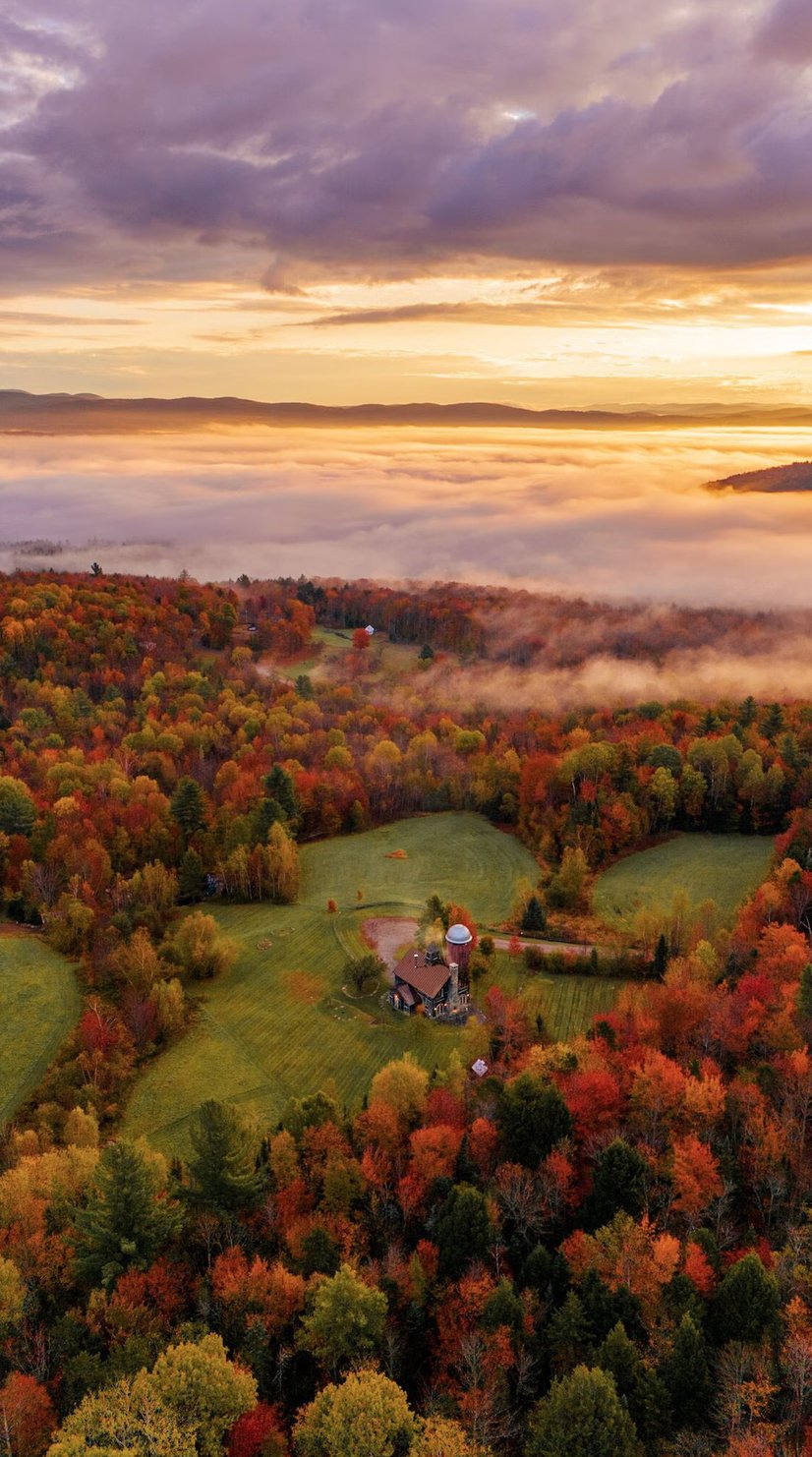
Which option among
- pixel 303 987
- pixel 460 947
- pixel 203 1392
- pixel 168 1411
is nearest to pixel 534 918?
pixel 460 947

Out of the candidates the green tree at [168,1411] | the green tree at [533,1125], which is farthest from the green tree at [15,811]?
the green tree at [168,1411]

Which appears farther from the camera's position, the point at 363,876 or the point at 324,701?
the point at 324,701

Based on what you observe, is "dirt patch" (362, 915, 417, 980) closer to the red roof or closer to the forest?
the red roof

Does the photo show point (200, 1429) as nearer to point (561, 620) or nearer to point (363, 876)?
point (363, 876)

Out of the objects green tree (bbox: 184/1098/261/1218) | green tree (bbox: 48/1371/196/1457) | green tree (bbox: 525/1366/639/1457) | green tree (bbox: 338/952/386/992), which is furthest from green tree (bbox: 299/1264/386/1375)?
green tree (bbox: 338/952/386/992)

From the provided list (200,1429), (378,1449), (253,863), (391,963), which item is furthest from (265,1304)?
(253,863)
